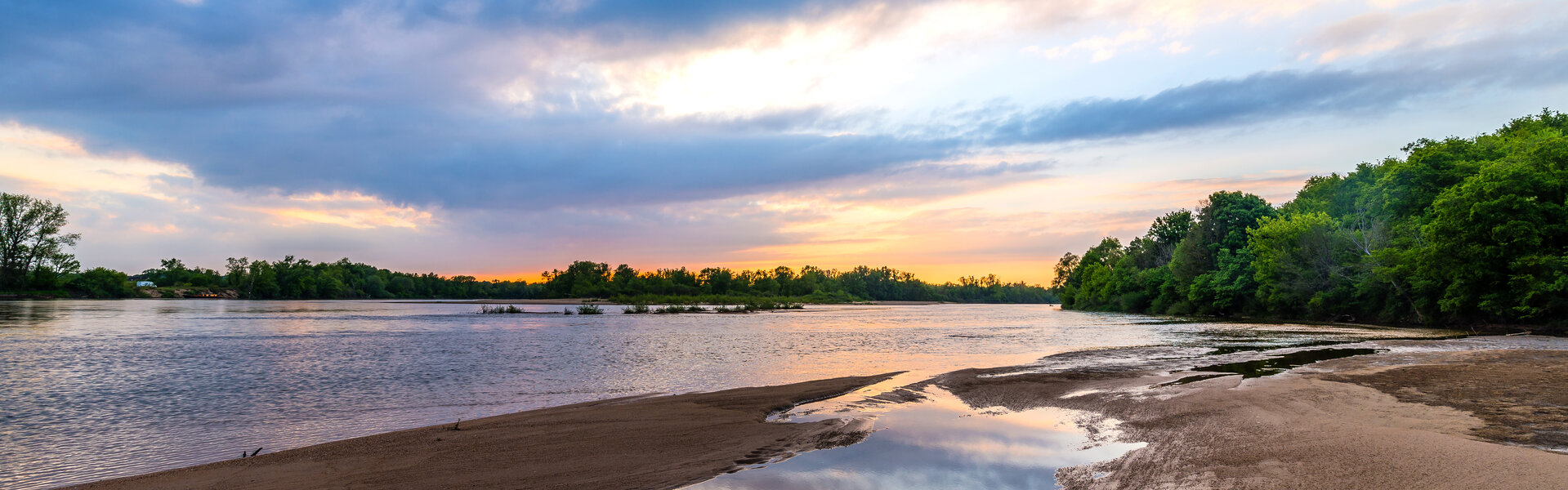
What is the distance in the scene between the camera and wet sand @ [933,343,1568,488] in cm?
598

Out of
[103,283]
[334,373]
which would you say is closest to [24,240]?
[103,283]

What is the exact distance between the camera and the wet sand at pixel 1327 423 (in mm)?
5984

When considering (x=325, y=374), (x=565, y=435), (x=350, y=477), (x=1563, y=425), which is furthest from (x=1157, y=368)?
(x=325, y=374)

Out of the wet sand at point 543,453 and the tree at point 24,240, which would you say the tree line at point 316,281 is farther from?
the wet sand at point 543,453

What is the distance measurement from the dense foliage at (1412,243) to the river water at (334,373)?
534cm

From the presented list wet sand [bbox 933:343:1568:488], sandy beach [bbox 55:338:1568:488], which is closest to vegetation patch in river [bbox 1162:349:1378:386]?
wet sand [bbox 933:343:1568:488]

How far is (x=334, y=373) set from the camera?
17.5 metres

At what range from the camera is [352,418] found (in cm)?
1107

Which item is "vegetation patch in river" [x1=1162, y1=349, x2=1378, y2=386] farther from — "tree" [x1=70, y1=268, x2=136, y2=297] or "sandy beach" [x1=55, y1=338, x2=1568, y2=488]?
"tree" [x1=70, y1=268, x2=136, y2=297]

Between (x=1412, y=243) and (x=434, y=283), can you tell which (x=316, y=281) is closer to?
(x=434, y=283)

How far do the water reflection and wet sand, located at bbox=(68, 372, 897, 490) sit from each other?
51 centimetres

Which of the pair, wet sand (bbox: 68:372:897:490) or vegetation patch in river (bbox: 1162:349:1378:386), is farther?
vegetation patch in river (bbox: 1162:349:1378:386)

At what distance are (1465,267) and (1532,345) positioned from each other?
504 inches

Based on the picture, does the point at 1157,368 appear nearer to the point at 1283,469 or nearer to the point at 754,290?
the point at 1283,469
